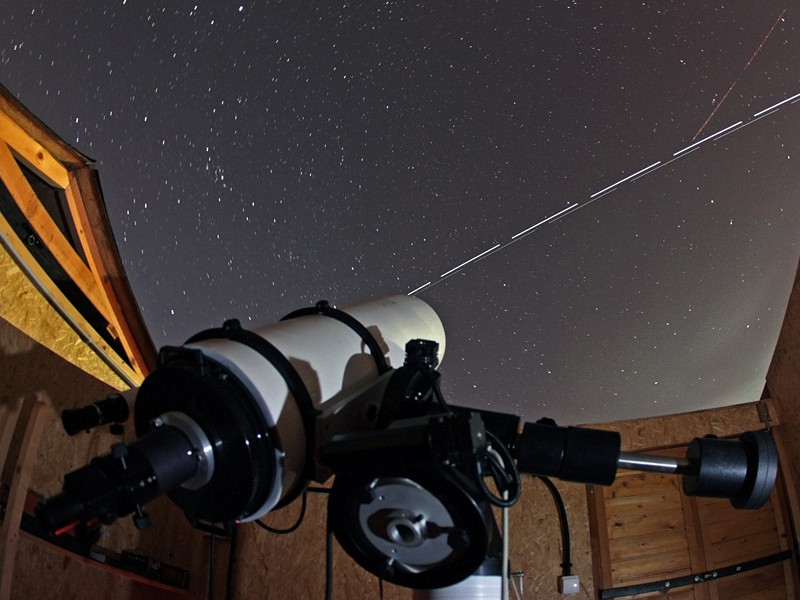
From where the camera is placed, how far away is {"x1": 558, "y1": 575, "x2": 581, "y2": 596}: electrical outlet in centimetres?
295

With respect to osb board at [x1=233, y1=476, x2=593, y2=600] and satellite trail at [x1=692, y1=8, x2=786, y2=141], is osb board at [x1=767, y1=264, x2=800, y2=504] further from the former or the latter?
satellite trail at [x1=692, y1=8, x2=786, y2=141]

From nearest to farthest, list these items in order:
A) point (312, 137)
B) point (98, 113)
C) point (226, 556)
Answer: point (226, 556)
point (98, 113)
point (312, 137)

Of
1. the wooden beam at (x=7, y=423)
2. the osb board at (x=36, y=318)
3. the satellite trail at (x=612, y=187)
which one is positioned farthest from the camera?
the satellite trail at (x=612, y=187)

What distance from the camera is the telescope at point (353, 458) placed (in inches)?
35.1

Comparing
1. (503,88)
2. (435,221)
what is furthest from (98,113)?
(503,88)

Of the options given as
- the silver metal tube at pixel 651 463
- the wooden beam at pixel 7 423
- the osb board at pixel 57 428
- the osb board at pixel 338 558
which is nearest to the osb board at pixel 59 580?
the osb board at pixel 57 428

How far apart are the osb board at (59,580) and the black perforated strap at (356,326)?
4.36 feet

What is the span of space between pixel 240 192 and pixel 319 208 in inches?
18.3

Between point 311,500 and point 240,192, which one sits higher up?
point 240,192

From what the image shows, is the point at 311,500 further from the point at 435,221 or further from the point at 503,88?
the point at 503,88

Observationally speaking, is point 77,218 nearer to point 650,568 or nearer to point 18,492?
point 18,492

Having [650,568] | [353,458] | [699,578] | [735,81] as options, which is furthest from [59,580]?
[735,81]

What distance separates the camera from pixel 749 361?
4.03 m

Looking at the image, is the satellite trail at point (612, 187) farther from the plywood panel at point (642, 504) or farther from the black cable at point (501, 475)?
the black cable at point (501, 475)
